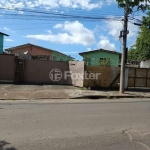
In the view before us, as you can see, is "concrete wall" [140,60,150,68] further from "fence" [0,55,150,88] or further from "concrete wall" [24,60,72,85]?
"concrete wall" [24,60,72,85]

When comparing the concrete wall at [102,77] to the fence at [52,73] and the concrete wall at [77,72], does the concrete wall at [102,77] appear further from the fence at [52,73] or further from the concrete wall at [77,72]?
the concrete wall at [77,72]

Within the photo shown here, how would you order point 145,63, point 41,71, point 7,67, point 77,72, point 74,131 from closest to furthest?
point 74,131, point 77,72, point 7,67, point 41,71, point 145,63

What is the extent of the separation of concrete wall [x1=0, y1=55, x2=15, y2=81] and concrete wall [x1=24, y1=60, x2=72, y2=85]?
110 centimetres

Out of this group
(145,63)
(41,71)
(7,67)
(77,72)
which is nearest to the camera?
(77,72)

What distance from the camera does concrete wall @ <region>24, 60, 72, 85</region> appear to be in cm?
2111

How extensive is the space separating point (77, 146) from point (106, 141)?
744 mm

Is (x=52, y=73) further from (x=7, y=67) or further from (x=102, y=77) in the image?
(x=102, y=77)

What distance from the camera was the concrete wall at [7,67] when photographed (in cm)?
2073

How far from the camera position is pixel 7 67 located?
2077 centimetres

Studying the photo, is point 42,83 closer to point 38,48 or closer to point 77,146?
point 77,146

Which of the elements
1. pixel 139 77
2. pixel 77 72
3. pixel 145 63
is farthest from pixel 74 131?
pixel 145 63

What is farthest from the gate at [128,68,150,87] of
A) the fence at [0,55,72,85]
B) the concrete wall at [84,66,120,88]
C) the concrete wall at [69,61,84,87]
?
the fence at [0,55,72,85]

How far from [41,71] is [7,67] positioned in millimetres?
2710

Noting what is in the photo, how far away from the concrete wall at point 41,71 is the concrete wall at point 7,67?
3.62 feet
